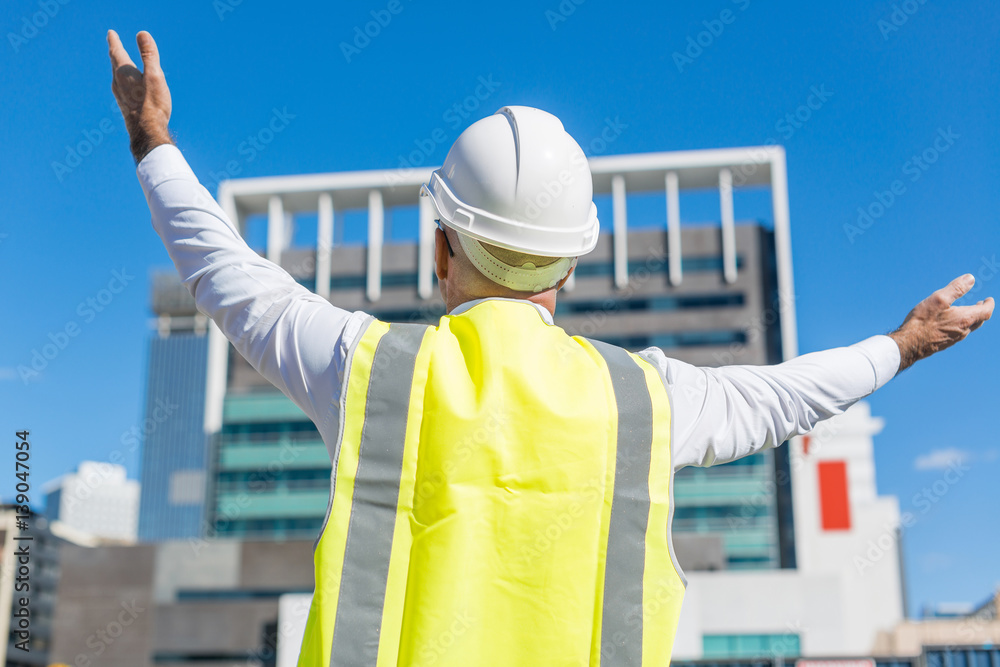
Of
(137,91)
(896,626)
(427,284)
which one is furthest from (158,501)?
(137,91)

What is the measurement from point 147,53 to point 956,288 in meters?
1.71

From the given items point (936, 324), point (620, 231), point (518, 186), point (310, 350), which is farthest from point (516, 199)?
point (620, 231)

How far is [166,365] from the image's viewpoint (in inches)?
5433

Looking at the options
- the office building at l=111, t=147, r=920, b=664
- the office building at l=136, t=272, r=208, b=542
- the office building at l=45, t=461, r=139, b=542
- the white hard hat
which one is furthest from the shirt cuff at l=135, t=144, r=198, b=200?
the office building at l=45, t=461, r=139, b=542

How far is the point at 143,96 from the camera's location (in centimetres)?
178

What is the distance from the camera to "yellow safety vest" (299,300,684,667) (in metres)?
1.43

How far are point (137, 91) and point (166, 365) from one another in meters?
144

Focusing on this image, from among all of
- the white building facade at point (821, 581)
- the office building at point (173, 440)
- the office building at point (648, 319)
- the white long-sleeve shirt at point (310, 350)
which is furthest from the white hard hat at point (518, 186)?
the office building at point (173, 440)

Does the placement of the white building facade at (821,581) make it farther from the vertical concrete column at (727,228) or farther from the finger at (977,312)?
the finger at (977,312)

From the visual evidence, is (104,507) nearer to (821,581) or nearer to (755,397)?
(821,581)

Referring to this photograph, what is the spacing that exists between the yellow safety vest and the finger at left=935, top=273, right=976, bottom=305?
0.84m

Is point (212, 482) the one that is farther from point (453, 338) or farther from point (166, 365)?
point (166, 365)

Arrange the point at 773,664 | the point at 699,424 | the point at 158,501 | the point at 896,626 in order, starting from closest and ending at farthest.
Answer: the point at 699,424, the point at 773,664, the point at 896,626, the point at 158,501

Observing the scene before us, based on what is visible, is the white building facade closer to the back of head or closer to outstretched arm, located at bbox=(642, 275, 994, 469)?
outstretched arm, located at bbox=(642, 275, 994, 469)
